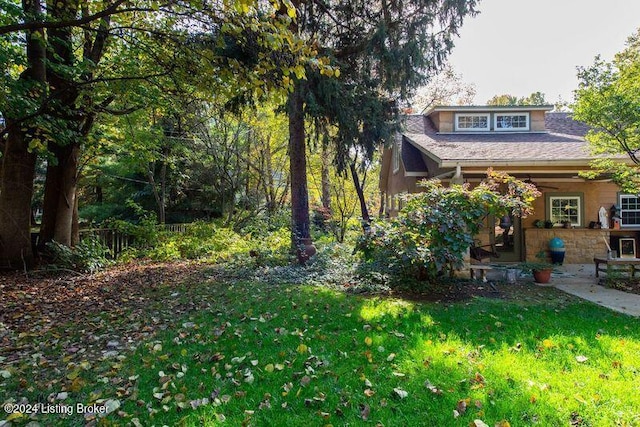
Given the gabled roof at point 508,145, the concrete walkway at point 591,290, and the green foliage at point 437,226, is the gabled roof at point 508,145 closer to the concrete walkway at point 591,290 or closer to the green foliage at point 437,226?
the green foliage at point 437,226

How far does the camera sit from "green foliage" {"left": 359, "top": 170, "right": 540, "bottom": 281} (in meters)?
5.85

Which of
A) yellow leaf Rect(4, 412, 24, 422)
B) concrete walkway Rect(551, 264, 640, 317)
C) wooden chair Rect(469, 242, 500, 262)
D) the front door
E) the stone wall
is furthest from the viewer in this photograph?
the front door

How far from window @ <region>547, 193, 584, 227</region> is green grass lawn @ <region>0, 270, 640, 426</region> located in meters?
6.44

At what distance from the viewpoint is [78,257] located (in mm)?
8172

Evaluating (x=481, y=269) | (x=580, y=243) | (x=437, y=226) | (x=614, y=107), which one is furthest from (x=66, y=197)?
(x=580, y=243)

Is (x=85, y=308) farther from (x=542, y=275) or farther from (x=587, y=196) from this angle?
(x=587, y=196)

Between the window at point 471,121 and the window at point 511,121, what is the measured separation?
1.43ft

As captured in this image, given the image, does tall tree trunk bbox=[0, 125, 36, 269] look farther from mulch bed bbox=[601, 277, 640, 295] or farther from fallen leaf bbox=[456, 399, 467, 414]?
mulch bed bbox=[601, 277, 640, 295]

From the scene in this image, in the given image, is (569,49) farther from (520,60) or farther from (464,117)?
(520,60)

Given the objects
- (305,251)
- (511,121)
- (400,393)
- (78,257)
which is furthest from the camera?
(511,121)

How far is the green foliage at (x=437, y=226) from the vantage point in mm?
5848

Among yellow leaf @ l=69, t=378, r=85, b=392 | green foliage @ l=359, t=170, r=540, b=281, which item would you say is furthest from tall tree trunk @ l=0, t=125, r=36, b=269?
green foliage @ l=359, t=170, r=540, b=281

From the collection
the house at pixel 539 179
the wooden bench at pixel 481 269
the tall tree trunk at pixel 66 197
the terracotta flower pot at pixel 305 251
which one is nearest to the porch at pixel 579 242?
the house at pixel 539 179

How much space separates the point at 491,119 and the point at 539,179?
383 centimetres
